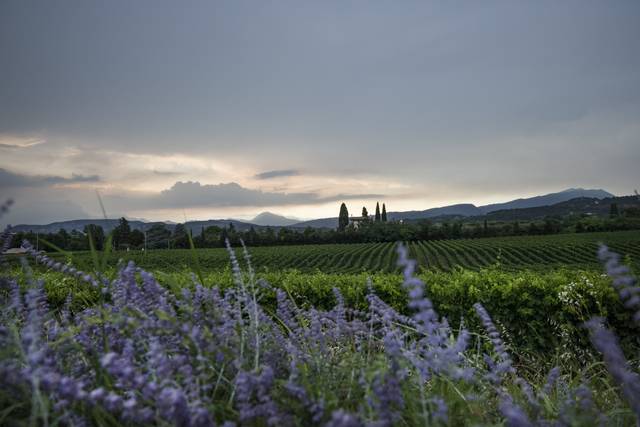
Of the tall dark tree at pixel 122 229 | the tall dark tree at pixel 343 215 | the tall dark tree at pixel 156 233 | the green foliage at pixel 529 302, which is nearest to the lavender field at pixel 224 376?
the tall dark tree at pixel 122 229

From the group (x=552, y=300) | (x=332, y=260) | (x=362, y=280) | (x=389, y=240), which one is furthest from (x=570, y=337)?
(x=389, y=240)

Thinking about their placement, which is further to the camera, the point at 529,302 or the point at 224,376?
the point at 529,302

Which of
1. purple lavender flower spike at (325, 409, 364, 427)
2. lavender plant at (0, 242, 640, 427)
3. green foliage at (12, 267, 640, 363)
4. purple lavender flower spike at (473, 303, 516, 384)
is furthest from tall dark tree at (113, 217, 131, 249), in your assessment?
purple lavender flower spike at (473, 303, 516, 384)

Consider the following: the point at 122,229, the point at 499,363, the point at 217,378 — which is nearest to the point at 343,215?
the point at 122,229

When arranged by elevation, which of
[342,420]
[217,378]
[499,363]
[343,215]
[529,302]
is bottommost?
[529,302]

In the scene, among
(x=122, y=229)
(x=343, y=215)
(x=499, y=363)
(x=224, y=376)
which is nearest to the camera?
(x=224, y=376)

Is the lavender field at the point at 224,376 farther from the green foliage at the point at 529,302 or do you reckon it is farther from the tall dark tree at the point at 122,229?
the green foliage at the point at 529,302

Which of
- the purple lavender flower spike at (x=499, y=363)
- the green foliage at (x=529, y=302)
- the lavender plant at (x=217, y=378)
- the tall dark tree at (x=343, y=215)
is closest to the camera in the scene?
the lavender plant at (x=217, y=378)

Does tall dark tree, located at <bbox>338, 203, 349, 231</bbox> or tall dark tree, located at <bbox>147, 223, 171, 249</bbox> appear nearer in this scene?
tall dark tree, located at <bbox>147, 223, 171, 249</bbox>

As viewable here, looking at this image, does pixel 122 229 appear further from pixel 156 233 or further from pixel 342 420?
pixel 342 420

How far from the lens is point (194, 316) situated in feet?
6.30

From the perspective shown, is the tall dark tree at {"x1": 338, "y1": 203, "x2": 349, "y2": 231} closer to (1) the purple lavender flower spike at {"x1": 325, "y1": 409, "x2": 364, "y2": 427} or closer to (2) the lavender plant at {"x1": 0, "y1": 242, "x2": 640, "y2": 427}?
(2) the lavender plant at {"x1": 0, "y1": 242, "x2": 640, "y2": 427}

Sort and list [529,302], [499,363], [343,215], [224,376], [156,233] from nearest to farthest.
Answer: [224,376]
[499,363]
[156,233]
[529,302]
[343,215]

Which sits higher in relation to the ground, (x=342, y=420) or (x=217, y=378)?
(x=342, y=420)
